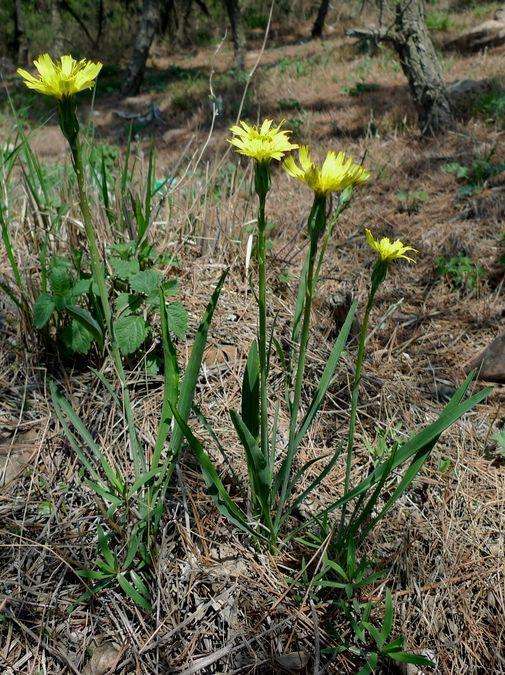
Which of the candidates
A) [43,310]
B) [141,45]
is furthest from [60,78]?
[141,45]

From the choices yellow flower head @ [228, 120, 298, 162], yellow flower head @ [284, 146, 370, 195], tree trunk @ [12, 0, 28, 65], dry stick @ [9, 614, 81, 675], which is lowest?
dry stick @ [9, 614, 81, 675]

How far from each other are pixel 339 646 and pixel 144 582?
1.44 ft

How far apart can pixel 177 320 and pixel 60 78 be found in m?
0.71

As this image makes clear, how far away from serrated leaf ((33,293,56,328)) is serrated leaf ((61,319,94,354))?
0.08 m

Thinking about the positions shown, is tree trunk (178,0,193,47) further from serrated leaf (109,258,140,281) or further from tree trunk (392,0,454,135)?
serrated leaf (109,258,140,281)

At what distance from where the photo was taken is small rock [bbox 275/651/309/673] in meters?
1.06

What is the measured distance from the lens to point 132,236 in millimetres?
1856

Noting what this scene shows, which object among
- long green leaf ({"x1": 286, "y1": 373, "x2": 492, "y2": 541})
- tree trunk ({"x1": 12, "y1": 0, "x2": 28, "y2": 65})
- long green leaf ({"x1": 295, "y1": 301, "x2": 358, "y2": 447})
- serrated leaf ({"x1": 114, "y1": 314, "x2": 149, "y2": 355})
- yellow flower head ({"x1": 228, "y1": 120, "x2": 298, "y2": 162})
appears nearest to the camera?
yellow flower head ({"x1": 228, "y1": 120, "x2": 298, "y2": 162})

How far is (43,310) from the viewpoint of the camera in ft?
4.49

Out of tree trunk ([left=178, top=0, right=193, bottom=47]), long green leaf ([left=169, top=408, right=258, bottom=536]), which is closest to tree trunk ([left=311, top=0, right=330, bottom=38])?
tree trunk ([left=178, top=0, right=193, bottom=47])

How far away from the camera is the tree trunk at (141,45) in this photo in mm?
10320

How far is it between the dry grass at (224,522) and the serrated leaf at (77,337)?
142 millimetres

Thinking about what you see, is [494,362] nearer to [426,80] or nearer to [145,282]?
[145,282]

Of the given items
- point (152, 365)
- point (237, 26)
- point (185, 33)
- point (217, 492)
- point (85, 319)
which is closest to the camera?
point (217, 492)
